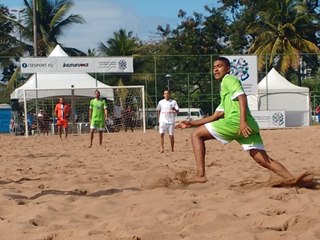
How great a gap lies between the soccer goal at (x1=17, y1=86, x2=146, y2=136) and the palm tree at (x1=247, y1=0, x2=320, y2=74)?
15.8 meters

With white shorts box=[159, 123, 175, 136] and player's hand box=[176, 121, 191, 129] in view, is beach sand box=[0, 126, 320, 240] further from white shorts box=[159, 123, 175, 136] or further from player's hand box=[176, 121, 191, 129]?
white shorts box=[159, 123, 175, 136]

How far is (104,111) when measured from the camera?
17.3 m

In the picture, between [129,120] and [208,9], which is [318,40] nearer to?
[208,9]

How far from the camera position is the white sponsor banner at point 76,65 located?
29.1 metres

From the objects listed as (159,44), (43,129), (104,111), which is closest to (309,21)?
(159,44)

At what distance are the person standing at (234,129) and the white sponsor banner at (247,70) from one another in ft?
74.8

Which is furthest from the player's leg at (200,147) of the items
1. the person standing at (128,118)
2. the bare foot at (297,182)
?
the person standing at (128,118)

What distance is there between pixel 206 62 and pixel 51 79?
58.8ft

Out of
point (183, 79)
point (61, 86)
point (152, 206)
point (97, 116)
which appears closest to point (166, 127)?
point (97, 116)

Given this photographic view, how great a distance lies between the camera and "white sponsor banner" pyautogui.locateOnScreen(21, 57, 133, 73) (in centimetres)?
2911

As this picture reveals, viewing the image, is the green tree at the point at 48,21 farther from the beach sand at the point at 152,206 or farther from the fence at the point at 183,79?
the beach sand at the point at 152,206

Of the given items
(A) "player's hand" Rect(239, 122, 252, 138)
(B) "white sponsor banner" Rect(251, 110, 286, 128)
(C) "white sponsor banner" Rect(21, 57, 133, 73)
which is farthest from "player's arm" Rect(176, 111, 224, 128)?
(B) "white sponsor banner" Rect(251, 110, 286, 128)

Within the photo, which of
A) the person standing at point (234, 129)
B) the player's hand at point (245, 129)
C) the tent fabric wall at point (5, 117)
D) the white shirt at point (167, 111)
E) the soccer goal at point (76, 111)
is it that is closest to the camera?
the player's hand at point (245, 129)

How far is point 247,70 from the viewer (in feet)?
97.1
